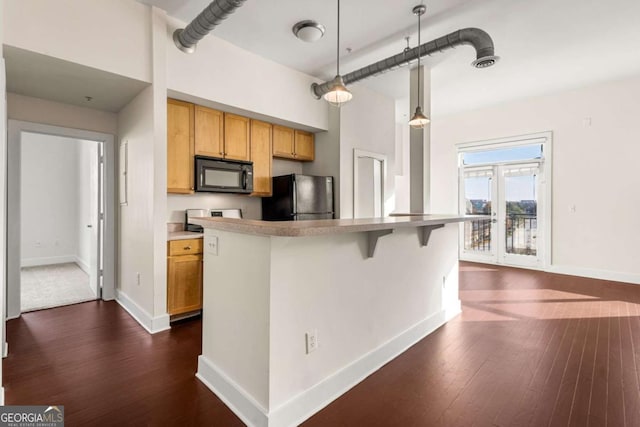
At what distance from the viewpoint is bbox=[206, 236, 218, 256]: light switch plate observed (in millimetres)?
2055

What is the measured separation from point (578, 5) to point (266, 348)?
3.98 metres

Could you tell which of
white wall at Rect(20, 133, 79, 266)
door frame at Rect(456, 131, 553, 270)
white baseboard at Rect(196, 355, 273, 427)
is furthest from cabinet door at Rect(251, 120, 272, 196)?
door frame at Rect(456, 131, 553, 270)

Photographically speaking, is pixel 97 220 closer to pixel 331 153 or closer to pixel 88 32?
pixel 88 32

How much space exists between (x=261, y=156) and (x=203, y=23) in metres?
1.77

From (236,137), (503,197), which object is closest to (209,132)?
(236,137)

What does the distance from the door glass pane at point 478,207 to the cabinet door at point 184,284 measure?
17.9 ft

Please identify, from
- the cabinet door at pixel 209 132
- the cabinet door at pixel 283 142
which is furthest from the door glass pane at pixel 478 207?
the cabinet door at pixel 209 132

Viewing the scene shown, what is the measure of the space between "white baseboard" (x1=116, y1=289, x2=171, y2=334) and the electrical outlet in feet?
6.24

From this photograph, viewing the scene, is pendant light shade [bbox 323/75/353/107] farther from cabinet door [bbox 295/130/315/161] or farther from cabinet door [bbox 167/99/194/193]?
cabinet door [bbox 295/130/315/161]

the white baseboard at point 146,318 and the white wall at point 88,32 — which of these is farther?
the white baseboard at point 146,318

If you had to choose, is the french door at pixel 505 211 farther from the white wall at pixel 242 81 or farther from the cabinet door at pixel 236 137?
the cabinet door at pixel 236 137

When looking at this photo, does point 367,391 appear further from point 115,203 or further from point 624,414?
point 115,203

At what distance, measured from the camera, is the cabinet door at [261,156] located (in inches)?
165

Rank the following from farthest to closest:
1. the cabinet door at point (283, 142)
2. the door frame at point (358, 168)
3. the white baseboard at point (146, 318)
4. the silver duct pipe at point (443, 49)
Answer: the door frame at point (358, 168) < the cabinet door at point (283, 142) < the white baseboard at point (146, 318) < the silver duct pipe at point (443, 49)
